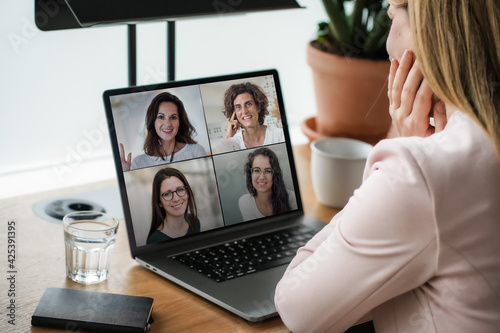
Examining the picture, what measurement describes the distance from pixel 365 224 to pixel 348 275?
0.23ft

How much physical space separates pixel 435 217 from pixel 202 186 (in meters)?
0.47

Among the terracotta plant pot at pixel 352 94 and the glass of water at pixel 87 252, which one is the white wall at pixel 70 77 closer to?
the terracotta plant pot at pixel 352 94

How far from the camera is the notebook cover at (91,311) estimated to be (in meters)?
0.84

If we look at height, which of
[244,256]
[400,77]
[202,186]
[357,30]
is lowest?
[244,256]

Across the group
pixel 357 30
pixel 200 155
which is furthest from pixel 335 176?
pixel 357 30

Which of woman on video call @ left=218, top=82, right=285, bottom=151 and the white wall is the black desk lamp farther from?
the white wall

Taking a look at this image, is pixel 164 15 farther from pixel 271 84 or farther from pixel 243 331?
pixel 243 331

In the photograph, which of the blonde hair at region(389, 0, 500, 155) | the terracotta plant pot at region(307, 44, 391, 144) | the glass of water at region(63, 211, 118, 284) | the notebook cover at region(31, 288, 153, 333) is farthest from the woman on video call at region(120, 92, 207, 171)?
the terracotta plant pot at region(307, 44, 391, 144)

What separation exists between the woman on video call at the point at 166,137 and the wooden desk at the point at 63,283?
0.57ft

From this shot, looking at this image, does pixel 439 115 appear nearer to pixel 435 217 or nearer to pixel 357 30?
pixel 435 217

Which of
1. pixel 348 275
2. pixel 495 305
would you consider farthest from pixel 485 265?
pixel 348 275

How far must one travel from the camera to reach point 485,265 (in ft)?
2.57

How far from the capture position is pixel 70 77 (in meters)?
1.67

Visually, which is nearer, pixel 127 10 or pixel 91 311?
pixel 91 311
